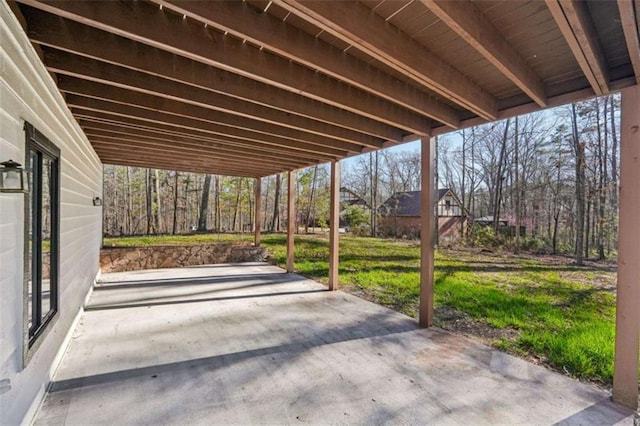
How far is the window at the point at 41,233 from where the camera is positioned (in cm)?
200

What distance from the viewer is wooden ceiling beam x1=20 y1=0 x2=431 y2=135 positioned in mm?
1739

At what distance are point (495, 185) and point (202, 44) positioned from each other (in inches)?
691

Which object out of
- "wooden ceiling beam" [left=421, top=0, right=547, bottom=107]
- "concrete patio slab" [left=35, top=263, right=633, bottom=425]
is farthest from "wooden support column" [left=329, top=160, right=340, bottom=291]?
"wooden ceiling beam" [left=421, top=0, right=547, bottom=107]

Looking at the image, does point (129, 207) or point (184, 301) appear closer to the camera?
point (184, 301)

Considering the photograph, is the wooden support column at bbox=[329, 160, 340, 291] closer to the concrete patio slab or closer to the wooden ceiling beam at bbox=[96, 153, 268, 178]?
the concrete patio slab

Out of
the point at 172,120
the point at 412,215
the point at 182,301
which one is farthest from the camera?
the point at 412,215

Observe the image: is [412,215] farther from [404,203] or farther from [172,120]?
[172,120]

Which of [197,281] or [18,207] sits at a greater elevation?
[18,207]

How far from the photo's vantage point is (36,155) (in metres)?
2.24

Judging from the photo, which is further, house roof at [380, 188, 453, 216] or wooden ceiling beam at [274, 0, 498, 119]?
house roof at [380, 188, 453, 216]

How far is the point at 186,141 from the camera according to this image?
15.4ft

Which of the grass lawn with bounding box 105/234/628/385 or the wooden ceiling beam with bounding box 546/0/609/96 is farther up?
the wooden ceiling beam with bounding box 546/0/609/96

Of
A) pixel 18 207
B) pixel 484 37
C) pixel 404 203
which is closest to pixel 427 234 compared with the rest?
pixel 484 37

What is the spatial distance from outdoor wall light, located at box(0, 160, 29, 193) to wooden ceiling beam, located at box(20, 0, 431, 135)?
864 millimetres
